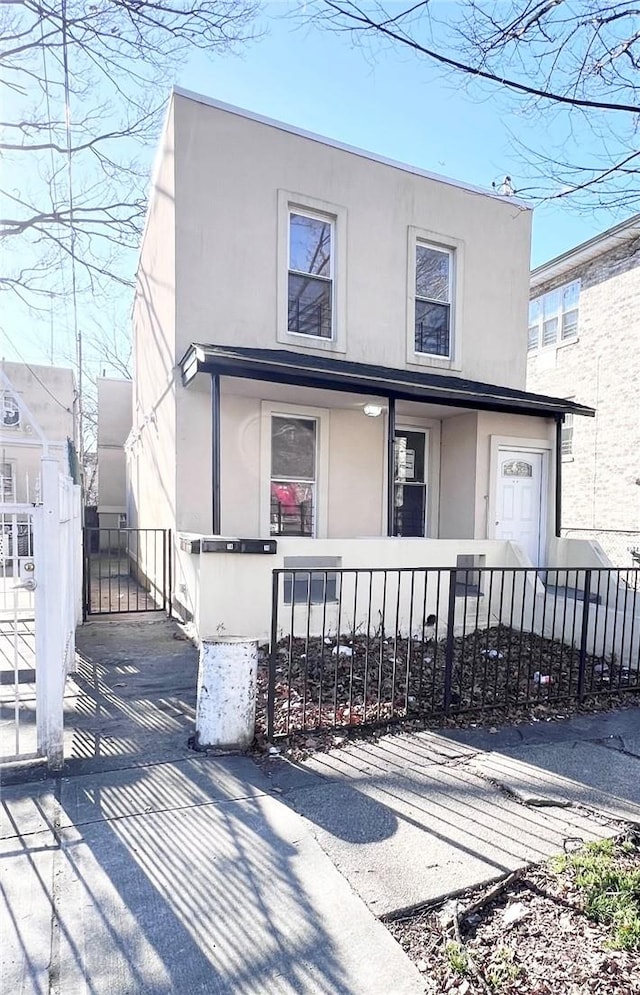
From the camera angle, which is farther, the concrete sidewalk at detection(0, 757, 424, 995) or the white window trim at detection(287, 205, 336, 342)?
the white window trim at detection(287, 205, 336, 342)

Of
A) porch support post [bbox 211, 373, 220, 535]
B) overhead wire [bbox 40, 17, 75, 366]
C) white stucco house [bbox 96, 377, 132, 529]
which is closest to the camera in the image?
overhead wire [bbox 40, 17, 75, 366]

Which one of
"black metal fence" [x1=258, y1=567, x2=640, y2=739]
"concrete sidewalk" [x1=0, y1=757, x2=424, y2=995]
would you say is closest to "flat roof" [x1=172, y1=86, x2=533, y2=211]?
"black metal fence" [x1=258, y1=567, x2=640, y2=739]

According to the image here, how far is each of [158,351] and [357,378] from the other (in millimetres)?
3851

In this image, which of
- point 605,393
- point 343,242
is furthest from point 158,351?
point 605,393

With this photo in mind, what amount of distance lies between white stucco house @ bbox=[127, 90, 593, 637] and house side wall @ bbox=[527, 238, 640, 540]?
182 inches

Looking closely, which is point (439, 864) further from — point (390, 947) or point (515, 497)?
point (515, 497)

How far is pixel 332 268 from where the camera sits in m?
8.41

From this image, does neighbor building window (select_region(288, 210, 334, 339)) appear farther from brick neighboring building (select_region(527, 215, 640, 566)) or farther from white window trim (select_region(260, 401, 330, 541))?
brick neighboring building (select_region(527, 215, 640, 566))

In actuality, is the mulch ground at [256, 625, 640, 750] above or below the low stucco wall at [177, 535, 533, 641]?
below

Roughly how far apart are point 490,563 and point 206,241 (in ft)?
19.9

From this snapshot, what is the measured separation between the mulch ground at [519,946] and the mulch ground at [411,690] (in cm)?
155

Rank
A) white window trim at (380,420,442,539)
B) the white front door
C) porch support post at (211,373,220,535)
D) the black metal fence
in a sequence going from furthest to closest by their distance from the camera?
white window trim at (380,420,442,539)
the white front door
porch support post at (211,373,220,535)
the black metal fence

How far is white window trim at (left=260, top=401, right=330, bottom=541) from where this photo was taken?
811cm

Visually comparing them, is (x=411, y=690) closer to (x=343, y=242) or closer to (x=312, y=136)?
(x=343, y=242)
